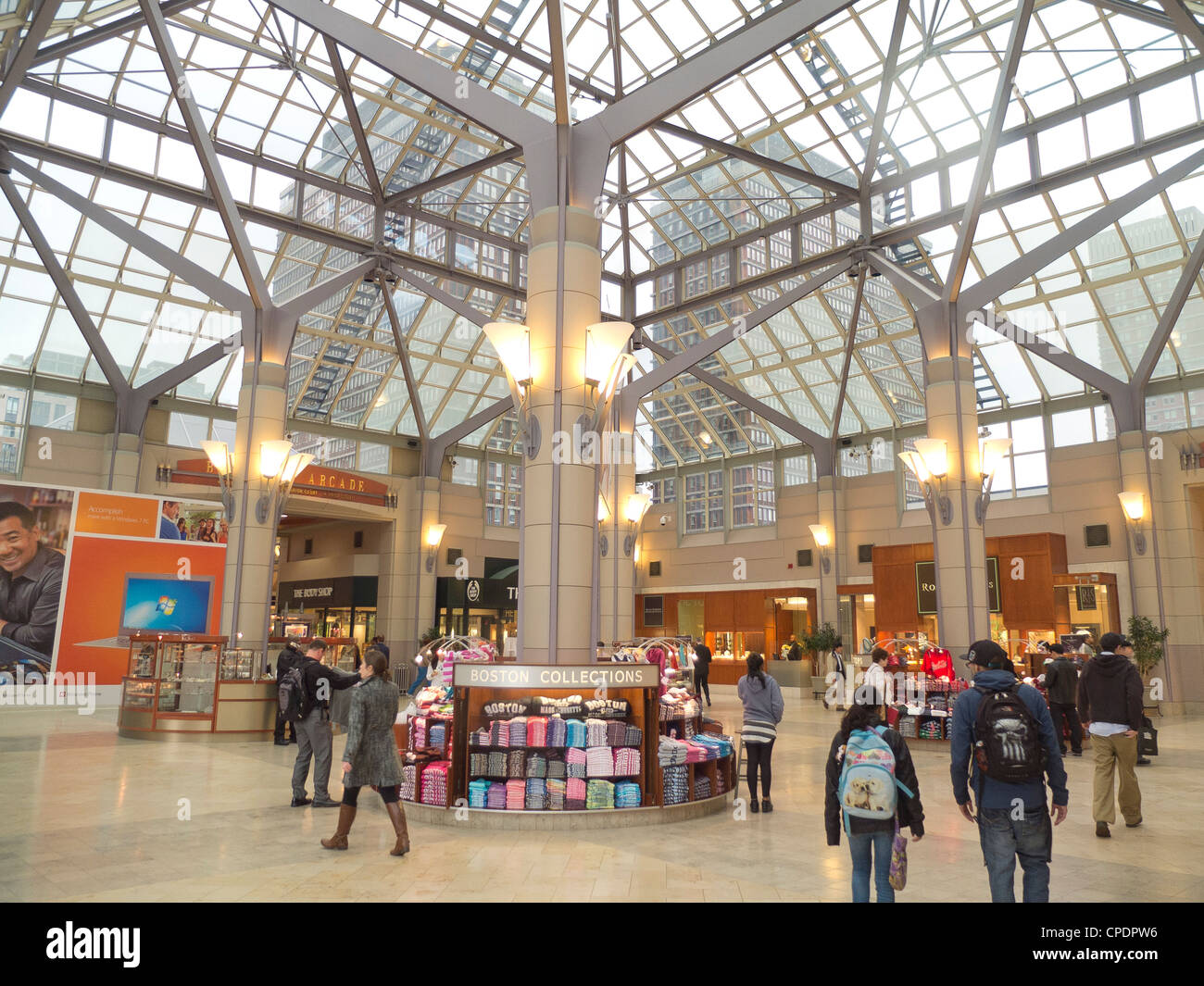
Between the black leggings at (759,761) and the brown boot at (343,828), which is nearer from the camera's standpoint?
the brown boot at (343,828)

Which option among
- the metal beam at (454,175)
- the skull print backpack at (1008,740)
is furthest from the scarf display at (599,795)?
the metal beam at (454,175)

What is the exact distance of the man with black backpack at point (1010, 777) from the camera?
13.0 ft

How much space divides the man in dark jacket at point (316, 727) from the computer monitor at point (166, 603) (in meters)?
12.1

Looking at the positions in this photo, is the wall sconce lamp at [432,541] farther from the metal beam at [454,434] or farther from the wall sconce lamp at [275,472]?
the wall sconce lamp at [275,472]

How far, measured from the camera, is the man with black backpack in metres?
3.97

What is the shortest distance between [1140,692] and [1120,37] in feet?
45.4

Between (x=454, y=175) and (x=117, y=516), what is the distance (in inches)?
413

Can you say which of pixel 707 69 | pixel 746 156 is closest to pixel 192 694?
pixel 707 69

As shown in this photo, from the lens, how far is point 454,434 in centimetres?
2497

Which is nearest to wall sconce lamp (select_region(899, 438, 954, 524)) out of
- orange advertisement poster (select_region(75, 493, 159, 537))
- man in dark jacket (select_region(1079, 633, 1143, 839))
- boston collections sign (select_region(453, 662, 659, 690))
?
man in dark jacket (select_region(1079, 633, 1143, 839))

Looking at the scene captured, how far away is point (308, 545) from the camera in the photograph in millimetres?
30344

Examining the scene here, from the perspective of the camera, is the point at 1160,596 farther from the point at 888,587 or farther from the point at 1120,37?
the point at 1120,37
